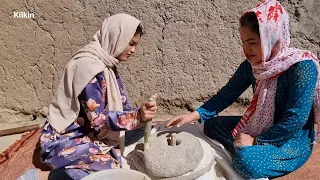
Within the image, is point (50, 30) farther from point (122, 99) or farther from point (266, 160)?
point (266, 160)

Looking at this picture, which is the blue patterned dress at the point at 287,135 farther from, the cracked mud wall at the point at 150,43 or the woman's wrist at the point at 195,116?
the cracked mud wall at the point at 150,43

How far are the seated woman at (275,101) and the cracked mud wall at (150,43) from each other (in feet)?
2.94

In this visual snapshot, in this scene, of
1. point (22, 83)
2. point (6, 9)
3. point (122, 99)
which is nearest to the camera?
point (122, 99)

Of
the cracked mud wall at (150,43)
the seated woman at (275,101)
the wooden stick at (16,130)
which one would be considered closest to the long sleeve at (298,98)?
the seated woman at (275,101)

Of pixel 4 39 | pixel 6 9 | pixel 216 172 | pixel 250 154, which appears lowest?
pixel 216 172

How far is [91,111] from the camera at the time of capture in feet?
7.78

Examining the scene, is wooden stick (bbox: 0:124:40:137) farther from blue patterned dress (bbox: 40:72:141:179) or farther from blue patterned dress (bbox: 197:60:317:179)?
blue patterned dress (bbox: 197:60:317:179)

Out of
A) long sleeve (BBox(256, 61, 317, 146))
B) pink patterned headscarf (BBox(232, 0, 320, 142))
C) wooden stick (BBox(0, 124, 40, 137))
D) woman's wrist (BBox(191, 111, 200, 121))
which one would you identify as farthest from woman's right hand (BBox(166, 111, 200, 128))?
wooden stick (BBox(0, 124, 40, 137))

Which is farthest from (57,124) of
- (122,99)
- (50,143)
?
(122,99)

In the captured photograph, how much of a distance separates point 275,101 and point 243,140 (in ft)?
0.90

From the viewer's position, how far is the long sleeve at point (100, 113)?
2369 mm

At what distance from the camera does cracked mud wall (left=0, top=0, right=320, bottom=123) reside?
3.23 meters

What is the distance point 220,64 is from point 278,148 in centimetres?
119

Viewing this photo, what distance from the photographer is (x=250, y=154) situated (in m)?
2.26
